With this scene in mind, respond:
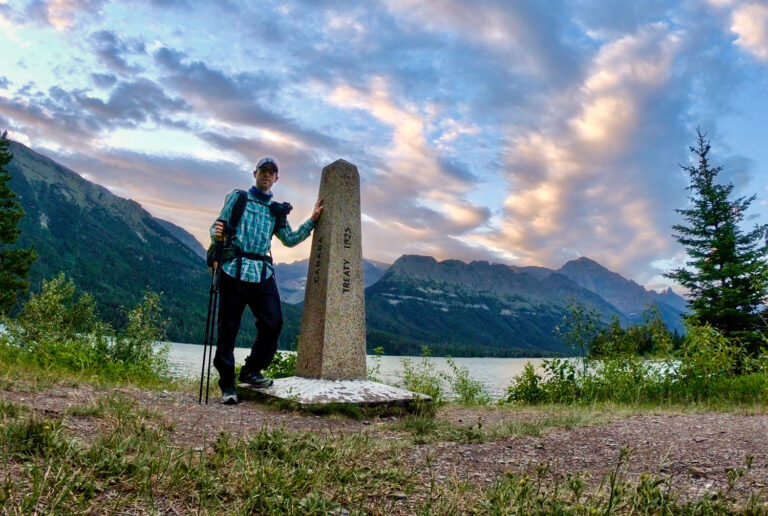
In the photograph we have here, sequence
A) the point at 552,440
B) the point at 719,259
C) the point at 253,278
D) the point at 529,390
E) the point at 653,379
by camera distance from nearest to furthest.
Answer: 1. the point at 552,440
2. the point at 253,278
3. the point at 653,379
4. the point at 529,390
5. the point at 719,259

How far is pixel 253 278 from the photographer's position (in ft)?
24.7

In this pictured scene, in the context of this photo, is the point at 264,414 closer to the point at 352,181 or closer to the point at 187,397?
the point at 187,397

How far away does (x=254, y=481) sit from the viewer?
119 inches

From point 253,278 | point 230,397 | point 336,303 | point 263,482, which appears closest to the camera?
point 263,482

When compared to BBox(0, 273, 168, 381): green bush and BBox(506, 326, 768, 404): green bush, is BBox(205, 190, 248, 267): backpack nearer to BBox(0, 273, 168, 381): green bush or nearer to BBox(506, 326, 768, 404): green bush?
BBox(0, 273, 168, 381): green bush

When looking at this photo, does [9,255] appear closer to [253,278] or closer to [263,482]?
[253,278]

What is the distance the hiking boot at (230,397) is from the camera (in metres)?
7.38

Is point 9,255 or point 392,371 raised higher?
point 9,255

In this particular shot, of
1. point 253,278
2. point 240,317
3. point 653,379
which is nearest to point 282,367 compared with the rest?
point 240,317

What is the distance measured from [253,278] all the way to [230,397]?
1802mm

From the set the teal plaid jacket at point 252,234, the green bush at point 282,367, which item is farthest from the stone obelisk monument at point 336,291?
the green bush at point 282,367

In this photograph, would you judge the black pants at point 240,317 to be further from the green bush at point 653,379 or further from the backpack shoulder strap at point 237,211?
the green bush at point 653,379

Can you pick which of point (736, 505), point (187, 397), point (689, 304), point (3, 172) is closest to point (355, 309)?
point (187, 397)

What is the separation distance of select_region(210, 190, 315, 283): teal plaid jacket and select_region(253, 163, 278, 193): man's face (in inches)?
8.6
